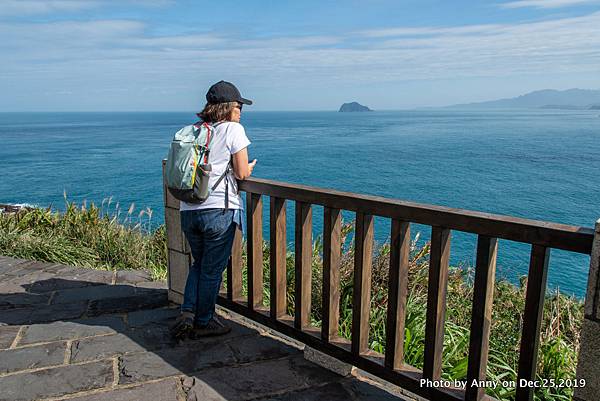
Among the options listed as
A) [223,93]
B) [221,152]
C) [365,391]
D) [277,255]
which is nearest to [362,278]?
[365,391]

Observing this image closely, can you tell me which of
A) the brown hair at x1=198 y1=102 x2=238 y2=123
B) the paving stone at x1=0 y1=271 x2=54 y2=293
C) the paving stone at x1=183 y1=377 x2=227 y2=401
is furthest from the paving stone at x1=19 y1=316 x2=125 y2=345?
the brown hair at x1=198 y1=102 x2=238 y2=123

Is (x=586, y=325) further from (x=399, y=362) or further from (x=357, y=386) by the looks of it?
(x=357, y=386)

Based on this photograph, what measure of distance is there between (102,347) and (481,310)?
2.56 m

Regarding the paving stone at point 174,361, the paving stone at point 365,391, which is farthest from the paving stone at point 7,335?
the paving stone at point 365,391

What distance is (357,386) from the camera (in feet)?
10.4

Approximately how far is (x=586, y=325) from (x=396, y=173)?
43626 millimetres

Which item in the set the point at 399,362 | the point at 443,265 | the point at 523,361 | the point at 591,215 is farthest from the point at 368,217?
the point at 591,215

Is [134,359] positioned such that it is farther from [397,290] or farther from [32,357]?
[397,290]

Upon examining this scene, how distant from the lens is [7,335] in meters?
3.93

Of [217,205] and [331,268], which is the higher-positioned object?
[217,205]

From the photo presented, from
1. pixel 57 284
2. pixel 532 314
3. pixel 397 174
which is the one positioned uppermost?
pixel 532 314

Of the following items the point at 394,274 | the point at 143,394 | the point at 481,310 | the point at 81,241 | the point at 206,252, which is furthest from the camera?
the point at 81,241

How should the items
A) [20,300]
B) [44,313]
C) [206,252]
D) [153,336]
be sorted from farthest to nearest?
[20,300] < [44,313] < [153,336] < [206,252]

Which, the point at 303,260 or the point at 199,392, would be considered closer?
the point at 199,392
